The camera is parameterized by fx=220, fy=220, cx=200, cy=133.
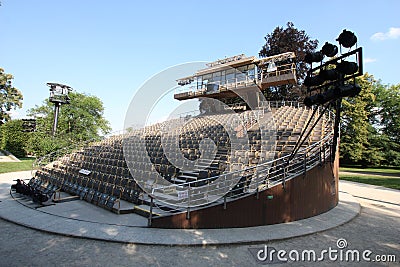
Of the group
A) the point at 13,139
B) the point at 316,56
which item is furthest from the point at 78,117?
the point at 316,56

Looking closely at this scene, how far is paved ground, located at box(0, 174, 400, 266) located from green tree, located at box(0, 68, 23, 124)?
38426mm

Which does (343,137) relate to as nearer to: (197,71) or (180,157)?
(197,71)

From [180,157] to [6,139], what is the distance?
1357 inches

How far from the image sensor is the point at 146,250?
15.4 feet

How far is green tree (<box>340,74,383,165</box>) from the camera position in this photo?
31406 mm

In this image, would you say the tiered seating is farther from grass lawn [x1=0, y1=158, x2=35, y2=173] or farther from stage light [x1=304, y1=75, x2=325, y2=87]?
grass lawn [x1=0, y1=158, x2=35, y2=173]

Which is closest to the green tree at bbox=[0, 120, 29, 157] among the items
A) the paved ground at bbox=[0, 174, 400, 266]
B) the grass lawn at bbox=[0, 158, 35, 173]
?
the grass lawn at bbox=[0, 158, 35, 173]

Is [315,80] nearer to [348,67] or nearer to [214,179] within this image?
[348,67]

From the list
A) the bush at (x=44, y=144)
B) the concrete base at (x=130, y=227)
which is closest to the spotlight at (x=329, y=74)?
the concrete base at (x=130, y=227)

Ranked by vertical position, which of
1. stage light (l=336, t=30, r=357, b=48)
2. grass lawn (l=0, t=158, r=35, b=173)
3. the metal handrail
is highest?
stage light (l=336, t=30, r=357, b=48)

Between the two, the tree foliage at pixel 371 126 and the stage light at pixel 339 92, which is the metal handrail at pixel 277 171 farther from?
the tree foliage at pixel 371 126

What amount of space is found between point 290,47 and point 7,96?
42.3 meters

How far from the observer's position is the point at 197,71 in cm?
2588

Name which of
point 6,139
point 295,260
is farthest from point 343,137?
point 6,139
